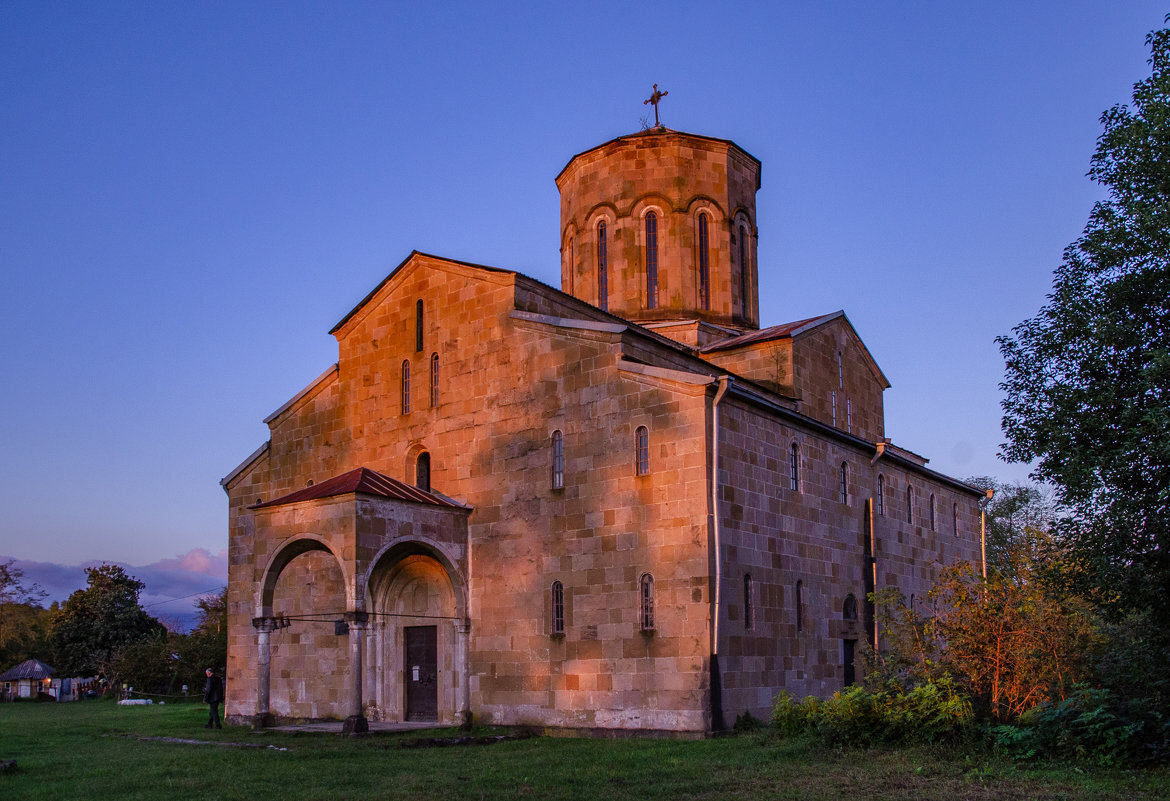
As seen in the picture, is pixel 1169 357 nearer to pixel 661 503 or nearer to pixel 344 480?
pixel 661 503

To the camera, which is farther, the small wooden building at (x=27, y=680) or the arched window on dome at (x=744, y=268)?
the small wooden building at (x=27, y=680)

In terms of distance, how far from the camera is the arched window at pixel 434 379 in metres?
23.8

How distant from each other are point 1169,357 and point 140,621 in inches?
2217

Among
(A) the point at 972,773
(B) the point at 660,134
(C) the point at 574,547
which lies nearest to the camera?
(A) the point at 972,773

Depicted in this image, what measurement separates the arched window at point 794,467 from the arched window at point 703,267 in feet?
25.4

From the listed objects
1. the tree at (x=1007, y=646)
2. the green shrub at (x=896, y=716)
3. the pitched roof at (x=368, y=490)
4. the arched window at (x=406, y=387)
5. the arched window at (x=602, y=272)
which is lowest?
the green shrub at (x=896, y=716)

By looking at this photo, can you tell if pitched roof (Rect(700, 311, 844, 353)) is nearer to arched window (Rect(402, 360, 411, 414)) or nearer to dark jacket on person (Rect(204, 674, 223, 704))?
arched window (Rect(402, 360, 411, 414))

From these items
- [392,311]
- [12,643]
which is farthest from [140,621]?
[392,311]

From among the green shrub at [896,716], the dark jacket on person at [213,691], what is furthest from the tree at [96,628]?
the green shrub at [896,716]

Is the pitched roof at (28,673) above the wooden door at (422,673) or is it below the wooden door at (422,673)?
below

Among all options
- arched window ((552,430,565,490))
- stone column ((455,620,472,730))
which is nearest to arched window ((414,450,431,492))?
stone column ((455,620,472,730))

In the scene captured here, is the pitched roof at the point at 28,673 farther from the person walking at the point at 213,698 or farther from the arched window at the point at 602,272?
the arched window at the point at 602,272

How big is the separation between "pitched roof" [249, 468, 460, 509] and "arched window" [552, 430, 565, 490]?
2.59 meters

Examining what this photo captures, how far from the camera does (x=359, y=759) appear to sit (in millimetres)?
16391
